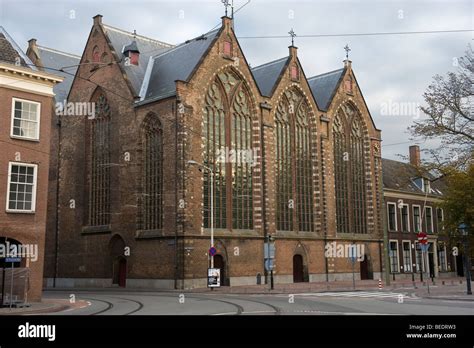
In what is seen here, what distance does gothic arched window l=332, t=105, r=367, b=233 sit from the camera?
1948 inches

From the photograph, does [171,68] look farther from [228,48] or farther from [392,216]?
[392,216]

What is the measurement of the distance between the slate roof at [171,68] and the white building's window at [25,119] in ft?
43.4

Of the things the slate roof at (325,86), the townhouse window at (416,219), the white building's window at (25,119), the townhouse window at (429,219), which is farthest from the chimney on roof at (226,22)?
the townhouse window at (429,219)

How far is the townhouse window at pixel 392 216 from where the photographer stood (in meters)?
54.2

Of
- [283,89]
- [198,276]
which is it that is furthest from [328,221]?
[198,276]

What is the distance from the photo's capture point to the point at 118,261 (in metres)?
39.7

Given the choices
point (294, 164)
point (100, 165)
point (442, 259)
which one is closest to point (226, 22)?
point (294, 164)

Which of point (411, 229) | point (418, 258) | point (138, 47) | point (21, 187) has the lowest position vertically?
point (418, 258)

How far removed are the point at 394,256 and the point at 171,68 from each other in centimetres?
2926

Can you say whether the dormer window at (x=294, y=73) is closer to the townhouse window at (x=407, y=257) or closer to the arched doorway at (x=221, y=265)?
the arched doorway at (x=221, y=265)

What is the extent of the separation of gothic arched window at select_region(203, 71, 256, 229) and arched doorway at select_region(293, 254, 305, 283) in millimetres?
6021

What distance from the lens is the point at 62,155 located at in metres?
45.7
